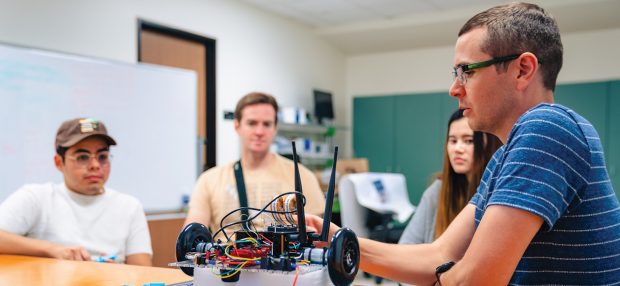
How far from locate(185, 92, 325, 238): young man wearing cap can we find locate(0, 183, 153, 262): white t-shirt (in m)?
0.44

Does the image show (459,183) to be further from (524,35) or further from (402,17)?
(402,17)

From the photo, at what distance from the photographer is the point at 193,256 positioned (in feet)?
3.56

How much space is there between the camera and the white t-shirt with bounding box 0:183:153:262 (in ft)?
6.79

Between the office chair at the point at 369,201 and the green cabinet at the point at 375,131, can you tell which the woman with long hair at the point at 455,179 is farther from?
the green cabinet at the point at 375,131

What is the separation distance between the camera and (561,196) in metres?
0.96

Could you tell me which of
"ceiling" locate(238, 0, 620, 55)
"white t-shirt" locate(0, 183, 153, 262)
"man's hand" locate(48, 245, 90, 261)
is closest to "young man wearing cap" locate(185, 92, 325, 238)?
"white t-shirt" locate(0, 183, 153, 262)

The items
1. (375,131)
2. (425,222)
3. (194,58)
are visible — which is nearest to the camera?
(425,222)

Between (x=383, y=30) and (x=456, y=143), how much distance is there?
4.33 metres

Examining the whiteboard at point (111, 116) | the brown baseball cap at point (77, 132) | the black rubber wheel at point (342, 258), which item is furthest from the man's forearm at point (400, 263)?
the whiteboard at point (111, 116)

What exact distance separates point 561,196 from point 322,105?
5.62 m

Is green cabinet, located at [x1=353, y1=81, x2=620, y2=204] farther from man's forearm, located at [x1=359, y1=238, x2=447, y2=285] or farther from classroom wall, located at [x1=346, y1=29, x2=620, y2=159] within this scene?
man's forearm, located at [x1=359, y1=238, x2=447, y2=285]

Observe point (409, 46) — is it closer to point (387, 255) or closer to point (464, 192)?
point (464, 192)

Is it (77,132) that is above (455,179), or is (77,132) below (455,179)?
above

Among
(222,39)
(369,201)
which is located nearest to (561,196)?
(369,201)
